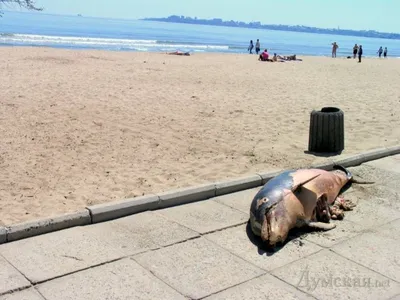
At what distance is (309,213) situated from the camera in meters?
5.28

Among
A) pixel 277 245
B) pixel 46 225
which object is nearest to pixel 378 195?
pixel 277 245

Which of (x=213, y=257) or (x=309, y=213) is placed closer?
(x=213, y=257)

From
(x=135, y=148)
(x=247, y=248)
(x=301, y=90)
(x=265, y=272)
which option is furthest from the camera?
(x=301, y=90)

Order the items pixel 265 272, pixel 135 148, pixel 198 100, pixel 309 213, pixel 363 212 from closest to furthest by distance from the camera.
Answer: pixel 265 272 → pixel 309 213 → pixel 363 212 → pixel 135 148 → pixel 198 100

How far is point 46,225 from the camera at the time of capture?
4.86 meters

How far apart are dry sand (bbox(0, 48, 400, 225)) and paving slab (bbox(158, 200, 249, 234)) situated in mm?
736

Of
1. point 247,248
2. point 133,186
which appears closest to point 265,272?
point 247,248

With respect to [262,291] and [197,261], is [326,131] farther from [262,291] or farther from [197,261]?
[262,291]

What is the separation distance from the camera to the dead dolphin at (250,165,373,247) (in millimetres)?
4805

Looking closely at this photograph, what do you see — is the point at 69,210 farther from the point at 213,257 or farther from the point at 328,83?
the point at 328,83

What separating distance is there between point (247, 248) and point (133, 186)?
2.17 metres

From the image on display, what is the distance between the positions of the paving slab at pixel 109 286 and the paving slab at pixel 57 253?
0.13 meters

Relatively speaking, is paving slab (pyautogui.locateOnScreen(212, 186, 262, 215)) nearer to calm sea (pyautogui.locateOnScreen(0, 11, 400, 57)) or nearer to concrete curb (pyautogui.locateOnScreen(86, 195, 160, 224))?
concrete curb (pyautogui.locateOnScreen(86, 195, 160, 224))

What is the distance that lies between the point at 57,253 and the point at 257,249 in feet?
5.89
